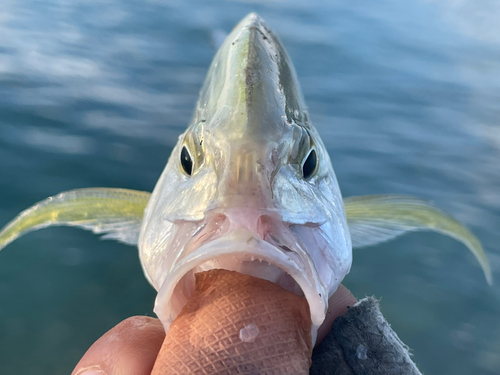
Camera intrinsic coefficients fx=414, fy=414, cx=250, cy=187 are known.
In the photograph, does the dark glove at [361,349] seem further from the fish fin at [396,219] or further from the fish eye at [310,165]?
the fish fin at [396,219]

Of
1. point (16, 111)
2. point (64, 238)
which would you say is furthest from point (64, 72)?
point (64, 238)

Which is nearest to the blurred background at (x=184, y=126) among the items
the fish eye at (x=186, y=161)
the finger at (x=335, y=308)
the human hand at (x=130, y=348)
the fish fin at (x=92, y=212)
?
the fish fin at (x=92, y=212)

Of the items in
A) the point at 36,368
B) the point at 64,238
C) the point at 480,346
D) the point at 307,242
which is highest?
the point at 307,242

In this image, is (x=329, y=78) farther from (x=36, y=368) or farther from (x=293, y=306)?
(x=293, y=306)

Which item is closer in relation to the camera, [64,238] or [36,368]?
[36,368]

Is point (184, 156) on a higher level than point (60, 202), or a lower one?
higher

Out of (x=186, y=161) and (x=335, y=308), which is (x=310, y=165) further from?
(x=335, y=308)

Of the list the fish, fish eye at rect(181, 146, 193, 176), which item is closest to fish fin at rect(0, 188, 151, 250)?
the fish

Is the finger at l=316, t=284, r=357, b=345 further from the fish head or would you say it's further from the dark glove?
the fish head
